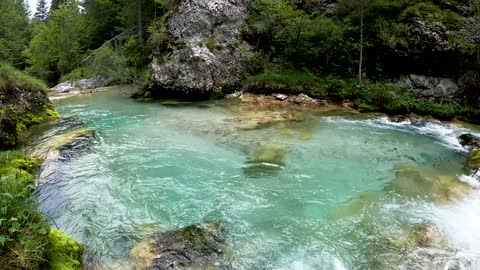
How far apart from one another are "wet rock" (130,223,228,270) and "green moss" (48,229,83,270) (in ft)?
2.55

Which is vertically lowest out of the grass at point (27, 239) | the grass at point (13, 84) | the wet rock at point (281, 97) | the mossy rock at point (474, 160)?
the mossy rock at point (474, 160)

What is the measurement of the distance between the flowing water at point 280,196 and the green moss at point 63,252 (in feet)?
0.82

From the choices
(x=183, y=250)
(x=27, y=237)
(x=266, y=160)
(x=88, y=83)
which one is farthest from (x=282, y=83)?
(x=88, y=83)

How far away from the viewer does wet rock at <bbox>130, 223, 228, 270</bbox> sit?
511cm

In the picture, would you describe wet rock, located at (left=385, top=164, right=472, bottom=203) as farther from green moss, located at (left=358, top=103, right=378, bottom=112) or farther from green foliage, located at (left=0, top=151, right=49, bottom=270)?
green moss, located at (left=358, top=103, right=378, bottom=112)

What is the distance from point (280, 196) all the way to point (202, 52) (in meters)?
12.8

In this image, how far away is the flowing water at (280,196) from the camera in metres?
5.61

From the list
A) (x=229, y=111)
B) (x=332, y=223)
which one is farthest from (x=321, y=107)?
(x=332, y=223)

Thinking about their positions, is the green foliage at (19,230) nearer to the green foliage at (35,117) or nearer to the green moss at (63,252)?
the green moss at (63,252)

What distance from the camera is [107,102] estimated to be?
59.6ft

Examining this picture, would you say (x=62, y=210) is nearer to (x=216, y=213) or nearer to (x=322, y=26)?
(x=216, y=213)

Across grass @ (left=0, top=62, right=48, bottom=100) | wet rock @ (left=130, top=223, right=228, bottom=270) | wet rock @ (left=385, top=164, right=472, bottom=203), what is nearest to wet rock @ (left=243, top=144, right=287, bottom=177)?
wet rock @ (left=385, top=164, right=472, bottom=203)

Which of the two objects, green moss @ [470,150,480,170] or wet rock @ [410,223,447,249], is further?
green moss @ [470,150,480,170]

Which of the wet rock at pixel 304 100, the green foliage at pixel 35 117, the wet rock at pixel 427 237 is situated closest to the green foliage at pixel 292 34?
the wet rock at pixel 304 100
